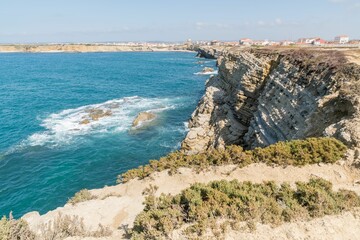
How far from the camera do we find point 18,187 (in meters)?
26.9

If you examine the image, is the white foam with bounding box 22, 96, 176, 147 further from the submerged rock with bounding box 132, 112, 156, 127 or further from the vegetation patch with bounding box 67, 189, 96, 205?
the vegetation patch with bounding box 67, 189, 96, 205

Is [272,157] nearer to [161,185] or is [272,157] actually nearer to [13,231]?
[161,185]

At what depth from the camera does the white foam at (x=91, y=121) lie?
38375mm

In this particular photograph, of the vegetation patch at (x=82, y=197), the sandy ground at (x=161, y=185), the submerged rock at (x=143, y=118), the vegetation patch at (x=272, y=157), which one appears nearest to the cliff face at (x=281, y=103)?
the vegetation patch at (x=272, y=157)

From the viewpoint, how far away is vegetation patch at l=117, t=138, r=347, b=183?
1602 centimetres

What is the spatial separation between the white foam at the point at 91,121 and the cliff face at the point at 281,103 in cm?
1237

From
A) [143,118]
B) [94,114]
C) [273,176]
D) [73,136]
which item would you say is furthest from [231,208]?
[94,114]

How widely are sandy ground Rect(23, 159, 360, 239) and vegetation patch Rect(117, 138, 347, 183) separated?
0.40 metres

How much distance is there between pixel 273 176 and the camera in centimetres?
1558

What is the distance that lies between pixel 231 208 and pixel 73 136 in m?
33.0

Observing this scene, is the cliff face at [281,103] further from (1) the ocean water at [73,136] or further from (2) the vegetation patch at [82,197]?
(2) the vegetation patch at [82,197]

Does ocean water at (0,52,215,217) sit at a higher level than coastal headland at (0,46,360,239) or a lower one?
lower

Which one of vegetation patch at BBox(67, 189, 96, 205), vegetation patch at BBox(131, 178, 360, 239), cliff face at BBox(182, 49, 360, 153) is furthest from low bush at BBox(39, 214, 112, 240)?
cliff face at BBox(182, 49, 360, 153)

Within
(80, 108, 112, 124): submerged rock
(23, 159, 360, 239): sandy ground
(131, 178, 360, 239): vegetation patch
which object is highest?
(131, 178, 360, 239): vegetation patch
